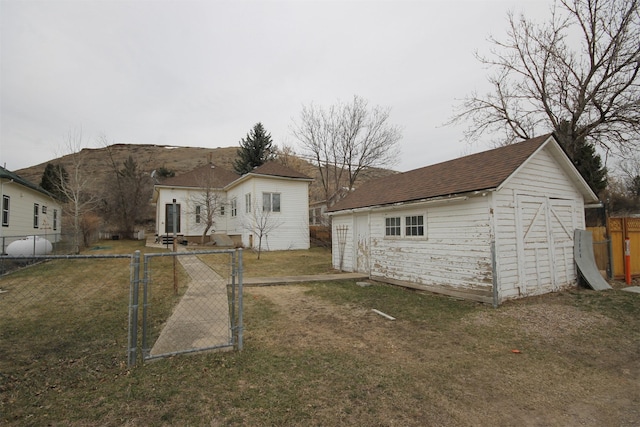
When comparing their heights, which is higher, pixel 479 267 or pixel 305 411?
pixel 479 267

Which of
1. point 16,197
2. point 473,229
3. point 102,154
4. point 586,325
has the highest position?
point 102,154

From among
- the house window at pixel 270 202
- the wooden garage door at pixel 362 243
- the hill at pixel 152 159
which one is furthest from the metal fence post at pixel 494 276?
the hill at pixel 152 159

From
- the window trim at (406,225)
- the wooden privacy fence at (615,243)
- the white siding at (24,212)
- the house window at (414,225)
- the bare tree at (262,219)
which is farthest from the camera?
the bare tree at (262,219)

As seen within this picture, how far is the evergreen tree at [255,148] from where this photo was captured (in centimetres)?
3594

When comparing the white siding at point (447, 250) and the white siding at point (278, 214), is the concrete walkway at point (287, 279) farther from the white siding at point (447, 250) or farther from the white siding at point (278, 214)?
the white siding at point (278, 214)

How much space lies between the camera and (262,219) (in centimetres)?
1938

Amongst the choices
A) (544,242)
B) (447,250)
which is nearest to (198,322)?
(447,250)

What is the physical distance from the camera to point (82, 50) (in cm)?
1109

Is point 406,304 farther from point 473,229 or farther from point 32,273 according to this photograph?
point 32,273

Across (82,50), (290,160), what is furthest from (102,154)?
(82,50)

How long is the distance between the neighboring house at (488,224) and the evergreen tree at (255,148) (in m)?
27.6

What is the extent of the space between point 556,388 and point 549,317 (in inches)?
137

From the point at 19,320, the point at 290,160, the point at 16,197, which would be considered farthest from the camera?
the point at 290,160

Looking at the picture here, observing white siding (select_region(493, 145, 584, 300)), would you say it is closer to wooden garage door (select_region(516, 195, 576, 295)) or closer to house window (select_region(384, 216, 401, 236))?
wooden garage door (select_region(516, 195, 576, 295))
